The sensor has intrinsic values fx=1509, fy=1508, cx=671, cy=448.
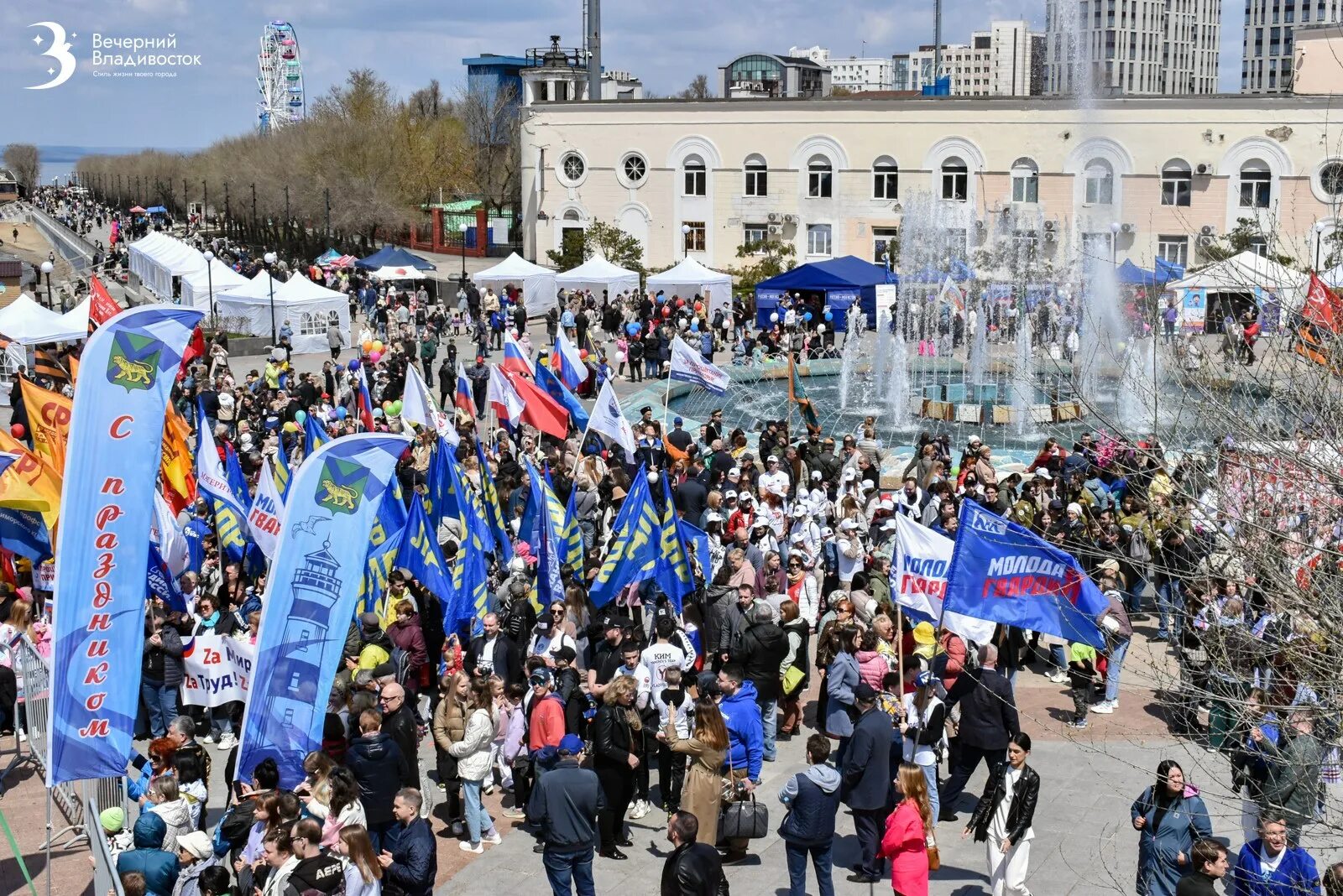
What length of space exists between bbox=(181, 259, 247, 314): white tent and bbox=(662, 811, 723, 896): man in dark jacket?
3448 cm

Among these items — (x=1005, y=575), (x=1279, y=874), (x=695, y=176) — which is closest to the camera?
(x=1279, y=874)


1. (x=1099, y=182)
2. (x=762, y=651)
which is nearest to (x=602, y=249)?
(x=1099, y=182)

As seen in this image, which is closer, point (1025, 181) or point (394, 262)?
point (394, 262)

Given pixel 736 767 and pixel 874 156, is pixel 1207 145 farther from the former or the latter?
pixel 736 767

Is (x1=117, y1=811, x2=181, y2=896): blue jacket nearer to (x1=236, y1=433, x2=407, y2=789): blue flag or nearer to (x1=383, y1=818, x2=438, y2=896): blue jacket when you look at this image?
(x1=236, y1=433, x2=407, y2=789): blue flag

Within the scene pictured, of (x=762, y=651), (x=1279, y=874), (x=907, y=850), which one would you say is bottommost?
(x=907, y=850)

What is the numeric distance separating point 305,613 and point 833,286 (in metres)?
A: 30.6

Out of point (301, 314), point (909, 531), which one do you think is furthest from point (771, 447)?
point (301, 314)

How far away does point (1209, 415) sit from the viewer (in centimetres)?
966

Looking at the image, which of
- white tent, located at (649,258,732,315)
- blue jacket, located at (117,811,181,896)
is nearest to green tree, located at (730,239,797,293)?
white tent, located at (649,258,732,315)

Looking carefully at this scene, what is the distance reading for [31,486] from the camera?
15.2 metres

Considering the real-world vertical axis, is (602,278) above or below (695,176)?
below

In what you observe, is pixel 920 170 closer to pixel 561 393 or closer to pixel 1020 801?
pixel 561 393

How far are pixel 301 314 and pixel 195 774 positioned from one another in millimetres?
29712
